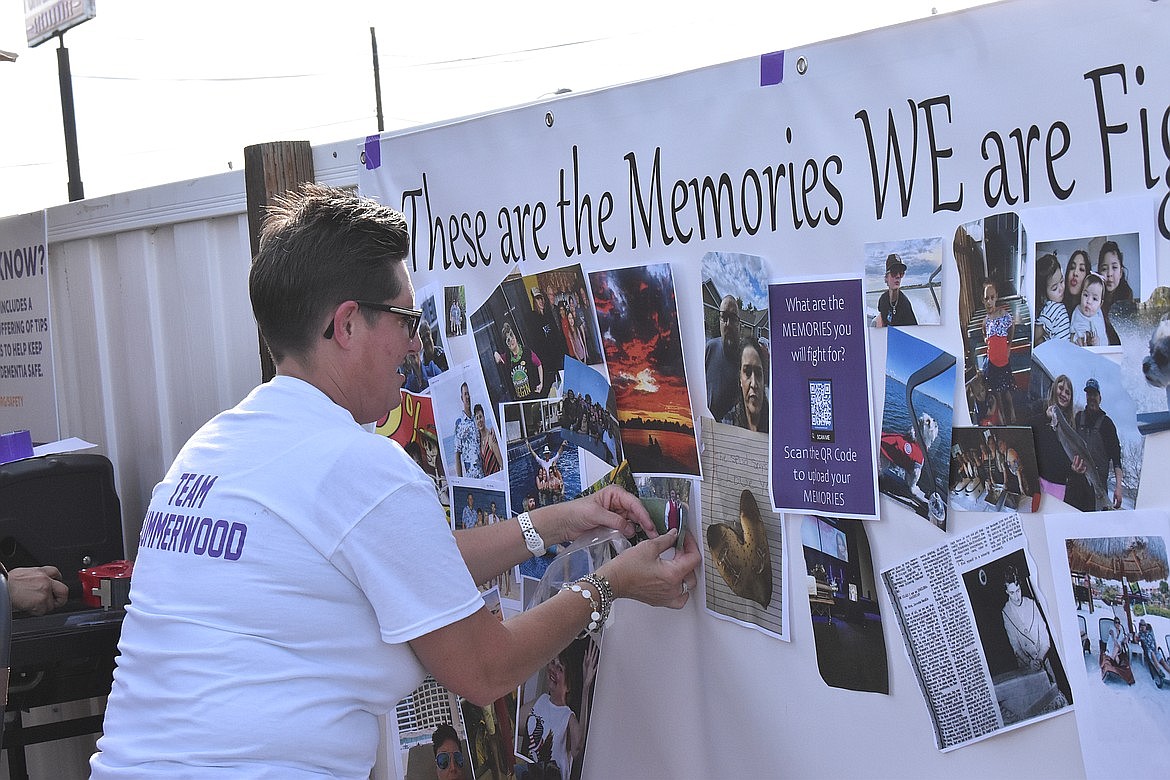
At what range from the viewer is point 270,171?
231 cm

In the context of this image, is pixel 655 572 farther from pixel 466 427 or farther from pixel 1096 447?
pixel 1096 447

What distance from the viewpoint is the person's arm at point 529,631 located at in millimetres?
1352

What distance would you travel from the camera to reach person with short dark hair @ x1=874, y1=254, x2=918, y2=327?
1376mm

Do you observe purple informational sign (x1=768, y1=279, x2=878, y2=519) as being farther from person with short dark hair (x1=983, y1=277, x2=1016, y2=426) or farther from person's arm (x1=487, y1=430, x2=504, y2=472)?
person's arm (x1=487, y1=430, x2=504, y2=472)

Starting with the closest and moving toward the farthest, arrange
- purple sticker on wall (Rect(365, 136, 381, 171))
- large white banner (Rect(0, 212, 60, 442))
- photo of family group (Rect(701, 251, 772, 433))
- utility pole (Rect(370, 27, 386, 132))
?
1. photo of family group (Rect(701, 251, 772, 433))
2. purple sticker on wall (Rect(365, 136, 381, 171))
3. large white banner (Rect(0, 212, 60, 442))
4. utility pole (Rect(370, 27, 386, 132))

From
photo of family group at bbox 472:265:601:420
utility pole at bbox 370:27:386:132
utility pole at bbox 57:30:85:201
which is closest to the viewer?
photo of family group at bbox 472:265:601:420

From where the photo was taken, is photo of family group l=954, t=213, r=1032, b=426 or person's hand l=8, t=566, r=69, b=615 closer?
photo of family group l=954, t=213, r=1032, b=426

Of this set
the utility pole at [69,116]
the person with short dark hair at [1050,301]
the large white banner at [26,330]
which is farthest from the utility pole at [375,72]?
the person with short dark hair at [1050,301]

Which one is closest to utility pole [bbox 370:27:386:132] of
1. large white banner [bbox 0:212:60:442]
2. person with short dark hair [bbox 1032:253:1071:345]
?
large white banner [bbox 0:212:60:442]

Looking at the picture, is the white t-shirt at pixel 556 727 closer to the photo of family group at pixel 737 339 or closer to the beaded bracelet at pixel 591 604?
the beaded bracelet at pixel 591 604

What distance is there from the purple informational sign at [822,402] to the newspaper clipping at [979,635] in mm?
124

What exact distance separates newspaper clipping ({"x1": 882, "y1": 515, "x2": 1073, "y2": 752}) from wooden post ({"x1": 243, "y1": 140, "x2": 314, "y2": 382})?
1535 millimetres

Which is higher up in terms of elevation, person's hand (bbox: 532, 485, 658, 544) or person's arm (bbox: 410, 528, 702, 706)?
person's hand (bbox: 532, 485, 658, 544)

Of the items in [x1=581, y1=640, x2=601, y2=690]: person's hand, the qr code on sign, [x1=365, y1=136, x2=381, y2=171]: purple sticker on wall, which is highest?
[x1=365, y1=136, x2=381, y2=171]: purple sticker on wall
